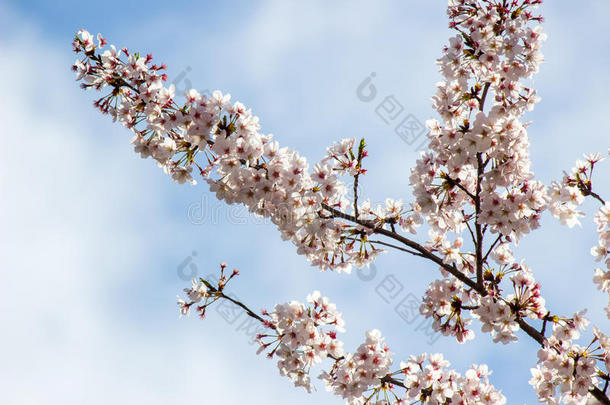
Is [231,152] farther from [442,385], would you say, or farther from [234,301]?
[442,385]

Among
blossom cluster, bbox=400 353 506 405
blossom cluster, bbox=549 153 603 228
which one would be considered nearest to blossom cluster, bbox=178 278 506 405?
blossom cluster, bbox=400 353 506 405

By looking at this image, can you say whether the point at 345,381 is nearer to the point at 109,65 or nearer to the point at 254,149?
the point at 254,149

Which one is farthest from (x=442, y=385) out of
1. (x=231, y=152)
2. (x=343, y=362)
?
(x=231, y=152)

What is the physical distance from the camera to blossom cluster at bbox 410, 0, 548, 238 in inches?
257

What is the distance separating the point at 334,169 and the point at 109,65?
330cm

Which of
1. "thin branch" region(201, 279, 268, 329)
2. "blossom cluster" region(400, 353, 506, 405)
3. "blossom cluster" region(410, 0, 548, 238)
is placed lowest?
"thin branch" region(201, 279, 268, 329)

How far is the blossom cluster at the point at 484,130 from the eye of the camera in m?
6.54

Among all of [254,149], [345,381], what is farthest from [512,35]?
[345,381]

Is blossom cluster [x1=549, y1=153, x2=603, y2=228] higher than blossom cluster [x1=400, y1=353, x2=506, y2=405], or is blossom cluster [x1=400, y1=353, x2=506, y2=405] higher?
blossom cluster [x1=549, y1=153, x2=603, y2=228]

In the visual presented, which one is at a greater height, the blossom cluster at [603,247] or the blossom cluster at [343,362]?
the blossom cluster at [603,247]

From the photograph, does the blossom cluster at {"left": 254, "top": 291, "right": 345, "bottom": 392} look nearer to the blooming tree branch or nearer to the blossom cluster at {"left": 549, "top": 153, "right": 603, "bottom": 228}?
the blooming tree branch

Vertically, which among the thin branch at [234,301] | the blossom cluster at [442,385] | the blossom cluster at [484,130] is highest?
the blossom cluster at [484,130]

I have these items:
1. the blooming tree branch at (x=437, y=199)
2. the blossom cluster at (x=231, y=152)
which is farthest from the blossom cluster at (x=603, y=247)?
the blossom cluster at (x=231, y=152)

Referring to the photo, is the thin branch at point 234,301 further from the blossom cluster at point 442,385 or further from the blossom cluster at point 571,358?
the blossom cluster at point 571,358
